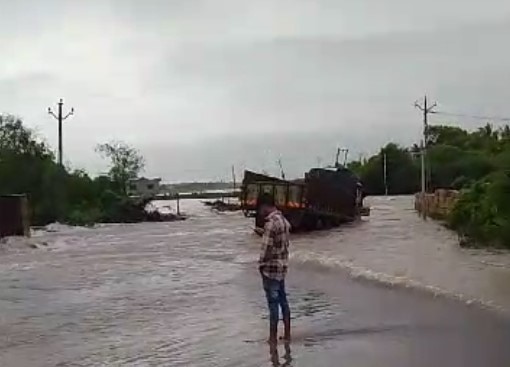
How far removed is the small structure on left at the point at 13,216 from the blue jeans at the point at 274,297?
34.7 metres

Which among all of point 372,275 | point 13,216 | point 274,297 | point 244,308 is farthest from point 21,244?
point 274,297

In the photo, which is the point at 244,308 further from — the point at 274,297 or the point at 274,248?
the point at 274,248

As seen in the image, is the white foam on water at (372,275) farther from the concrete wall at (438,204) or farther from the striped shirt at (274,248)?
the concrete wall at (438,204)

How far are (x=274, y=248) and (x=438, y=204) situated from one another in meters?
41.0

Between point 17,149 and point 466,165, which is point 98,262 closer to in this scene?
point 17,149

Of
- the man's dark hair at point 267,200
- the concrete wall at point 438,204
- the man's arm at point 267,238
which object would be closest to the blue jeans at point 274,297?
the man's arm at point 267,238

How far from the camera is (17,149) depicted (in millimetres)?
64812

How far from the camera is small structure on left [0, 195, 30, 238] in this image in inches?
1772

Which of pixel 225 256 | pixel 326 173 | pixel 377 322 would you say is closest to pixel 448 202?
pixel 326 173

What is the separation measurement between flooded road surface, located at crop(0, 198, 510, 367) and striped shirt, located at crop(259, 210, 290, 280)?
950 mm

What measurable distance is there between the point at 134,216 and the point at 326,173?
31.0 metres

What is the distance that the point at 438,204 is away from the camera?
5125 cm

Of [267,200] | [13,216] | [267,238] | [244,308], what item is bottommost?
[244,308]

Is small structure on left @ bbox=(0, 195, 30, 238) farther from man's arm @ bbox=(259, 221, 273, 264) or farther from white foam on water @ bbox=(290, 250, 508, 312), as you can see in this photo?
man's arm @ bbox=(259, 221, 273, 264)
